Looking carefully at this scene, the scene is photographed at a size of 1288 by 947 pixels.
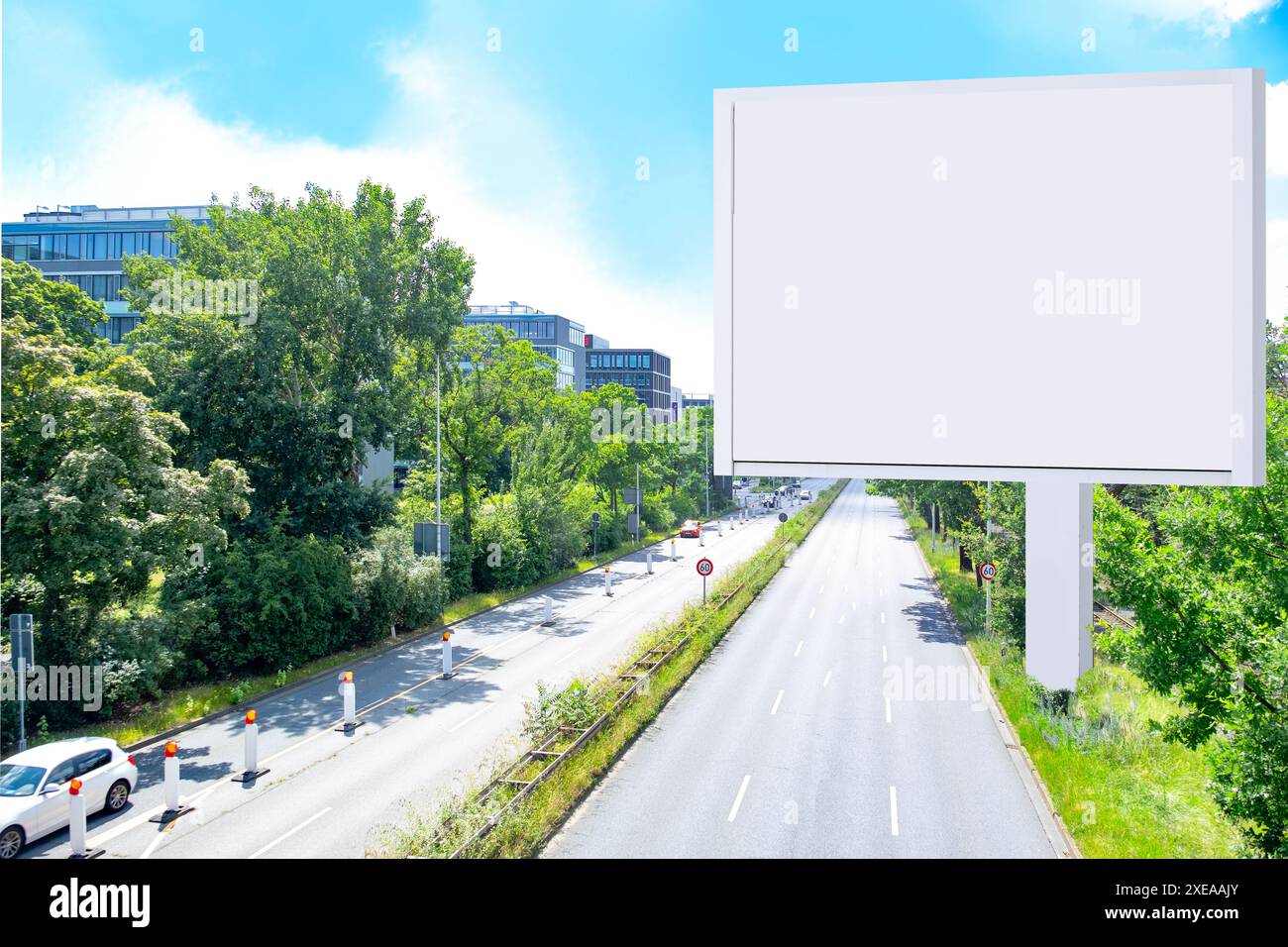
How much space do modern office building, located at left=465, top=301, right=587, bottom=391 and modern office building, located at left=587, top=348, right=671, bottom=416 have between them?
4931 mm

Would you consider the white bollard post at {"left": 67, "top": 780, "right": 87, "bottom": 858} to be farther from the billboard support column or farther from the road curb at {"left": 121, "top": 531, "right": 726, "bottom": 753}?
the billboard support column

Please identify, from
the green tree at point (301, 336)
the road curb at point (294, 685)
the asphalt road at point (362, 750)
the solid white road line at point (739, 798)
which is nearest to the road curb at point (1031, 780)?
the solid white road line at point (739, 798)

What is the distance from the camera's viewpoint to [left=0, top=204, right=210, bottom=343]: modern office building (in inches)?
2675

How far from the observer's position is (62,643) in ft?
55.9

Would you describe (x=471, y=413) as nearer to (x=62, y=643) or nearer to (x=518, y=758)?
(x=62, y=643)

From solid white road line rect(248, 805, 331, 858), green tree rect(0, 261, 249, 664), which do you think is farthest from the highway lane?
green tree rect(0, 261, 249, 664)

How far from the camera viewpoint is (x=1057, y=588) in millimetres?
6672

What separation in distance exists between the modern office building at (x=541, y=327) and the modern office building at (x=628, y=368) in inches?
194

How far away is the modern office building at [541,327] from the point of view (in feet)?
338

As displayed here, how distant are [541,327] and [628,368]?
1766 centimetres

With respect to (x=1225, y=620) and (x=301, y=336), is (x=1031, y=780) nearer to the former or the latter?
(x=1225, y=620)

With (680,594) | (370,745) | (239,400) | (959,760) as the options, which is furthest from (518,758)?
(680,594)

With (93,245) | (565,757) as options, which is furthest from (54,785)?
(93,245)

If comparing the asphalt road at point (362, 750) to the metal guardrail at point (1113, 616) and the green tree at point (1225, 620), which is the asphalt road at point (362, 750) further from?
the metal guardrail at point (1113, 616)
